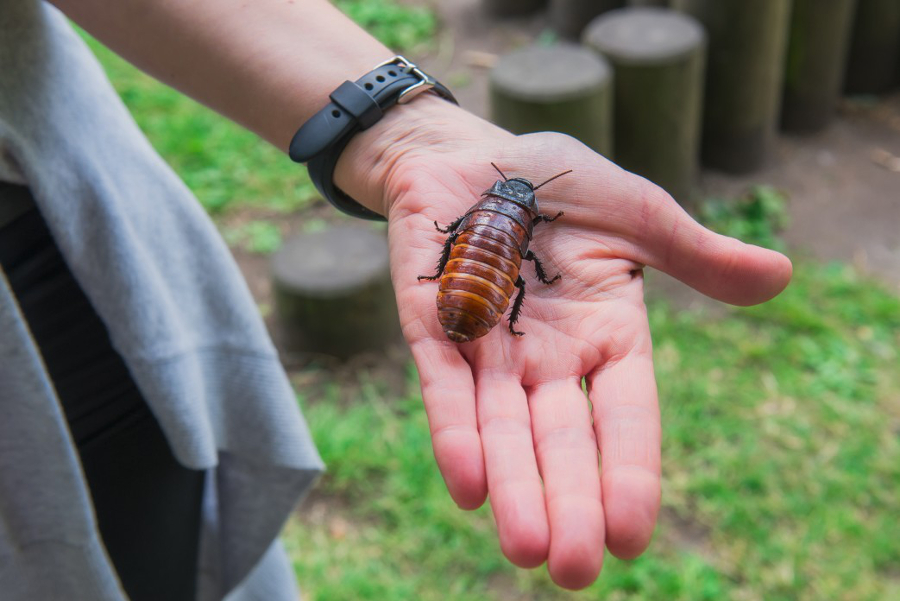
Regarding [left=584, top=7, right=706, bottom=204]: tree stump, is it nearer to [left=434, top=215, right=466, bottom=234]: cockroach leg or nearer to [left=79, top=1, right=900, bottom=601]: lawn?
[left=79, top=1, right=900, bottom=601]: lawn

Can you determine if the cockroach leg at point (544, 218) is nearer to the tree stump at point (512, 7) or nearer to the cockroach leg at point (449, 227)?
the cockroach leg at point (449, 227)

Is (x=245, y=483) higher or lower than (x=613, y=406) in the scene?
lower

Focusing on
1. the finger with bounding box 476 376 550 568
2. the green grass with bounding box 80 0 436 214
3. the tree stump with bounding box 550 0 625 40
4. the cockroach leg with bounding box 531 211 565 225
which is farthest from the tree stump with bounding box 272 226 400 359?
the tree stump with bounding box 550 0 625 40

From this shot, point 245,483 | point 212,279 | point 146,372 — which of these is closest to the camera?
point 146,372

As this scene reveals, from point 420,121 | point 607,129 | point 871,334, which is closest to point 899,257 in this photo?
point 871,334

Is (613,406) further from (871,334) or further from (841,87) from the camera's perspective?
(841,87)

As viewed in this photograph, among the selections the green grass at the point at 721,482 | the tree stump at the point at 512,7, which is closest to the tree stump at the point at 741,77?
the green grass at the point at 721,482

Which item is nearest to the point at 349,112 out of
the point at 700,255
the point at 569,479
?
the point at 700,255
